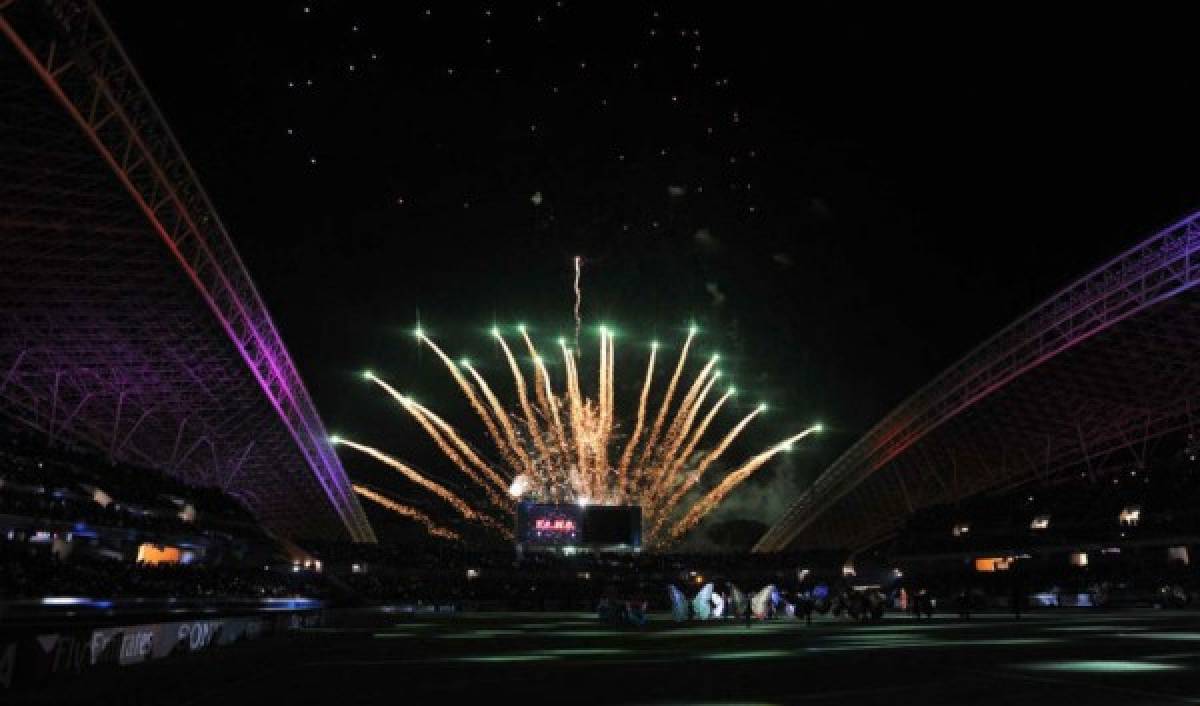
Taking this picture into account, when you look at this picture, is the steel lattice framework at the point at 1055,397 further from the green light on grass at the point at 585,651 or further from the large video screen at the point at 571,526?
the green light on grass at the point at 585,651

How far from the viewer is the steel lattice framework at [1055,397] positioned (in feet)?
144

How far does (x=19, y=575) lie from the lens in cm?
2694

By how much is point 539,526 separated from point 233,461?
22285mm

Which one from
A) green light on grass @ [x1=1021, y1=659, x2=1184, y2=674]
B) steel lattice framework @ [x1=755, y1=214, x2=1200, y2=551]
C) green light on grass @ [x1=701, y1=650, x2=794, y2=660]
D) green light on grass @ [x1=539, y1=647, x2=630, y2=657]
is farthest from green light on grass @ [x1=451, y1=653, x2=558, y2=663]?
steel lattice framework @ [x1=755, y1=214, x2=1200, y2=551]

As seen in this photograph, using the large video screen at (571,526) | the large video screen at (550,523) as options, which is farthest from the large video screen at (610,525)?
the large video screen at (550,523)

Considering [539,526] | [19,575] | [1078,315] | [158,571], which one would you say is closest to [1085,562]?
[1078,315]

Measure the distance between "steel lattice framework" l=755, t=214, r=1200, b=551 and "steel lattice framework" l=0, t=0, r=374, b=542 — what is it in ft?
133

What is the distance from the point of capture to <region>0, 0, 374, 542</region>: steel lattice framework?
25.2 meters

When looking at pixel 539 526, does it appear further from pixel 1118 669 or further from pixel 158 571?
pixel 1118 669

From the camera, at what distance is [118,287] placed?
36.8 metres

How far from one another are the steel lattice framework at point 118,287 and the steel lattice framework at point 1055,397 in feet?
133

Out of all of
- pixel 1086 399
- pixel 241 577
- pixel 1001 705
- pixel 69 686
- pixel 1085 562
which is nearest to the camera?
pixel 1001 705

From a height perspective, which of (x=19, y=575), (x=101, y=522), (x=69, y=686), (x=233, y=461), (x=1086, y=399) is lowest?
(x=69, y=686)

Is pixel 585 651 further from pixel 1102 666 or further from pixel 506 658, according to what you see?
pixel 1102 666
